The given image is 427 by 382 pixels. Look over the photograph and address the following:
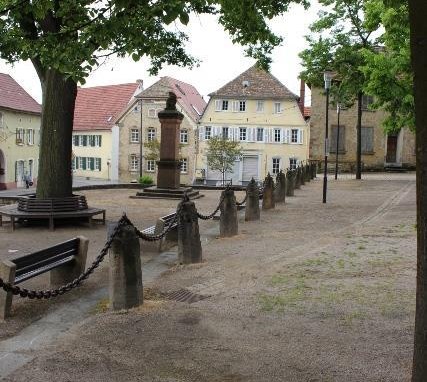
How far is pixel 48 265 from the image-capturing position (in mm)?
7227

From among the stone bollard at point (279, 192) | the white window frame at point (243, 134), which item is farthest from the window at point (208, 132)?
the stone bollard at point (279, 192)

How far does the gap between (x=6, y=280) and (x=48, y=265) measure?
1021 millimetres

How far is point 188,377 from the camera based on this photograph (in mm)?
4664

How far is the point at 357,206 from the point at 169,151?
804 centimetres

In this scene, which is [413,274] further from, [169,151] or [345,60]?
[345,60]

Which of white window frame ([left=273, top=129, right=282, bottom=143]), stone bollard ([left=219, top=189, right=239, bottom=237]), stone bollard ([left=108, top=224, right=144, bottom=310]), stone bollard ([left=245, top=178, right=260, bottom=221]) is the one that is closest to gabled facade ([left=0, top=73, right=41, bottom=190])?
white window frame ([left=273, top=129, right=282, bottom=143])

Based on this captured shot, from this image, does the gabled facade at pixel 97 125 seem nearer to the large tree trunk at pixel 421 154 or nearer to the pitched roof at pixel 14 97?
the pitched roof at pixel 14 97

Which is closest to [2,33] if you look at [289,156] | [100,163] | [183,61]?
[183,61]

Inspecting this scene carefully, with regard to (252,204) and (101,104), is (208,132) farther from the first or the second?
(252,204)

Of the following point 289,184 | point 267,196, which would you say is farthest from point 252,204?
point 289,184

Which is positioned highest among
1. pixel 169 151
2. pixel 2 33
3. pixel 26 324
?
pixel 2 33

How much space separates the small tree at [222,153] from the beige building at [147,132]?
12.6ft

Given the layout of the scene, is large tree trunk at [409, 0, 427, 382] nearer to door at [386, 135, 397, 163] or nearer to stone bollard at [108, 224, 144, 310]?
stone bollard at [108, 224, 144, 310]

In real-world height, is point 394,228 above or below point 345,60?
below
